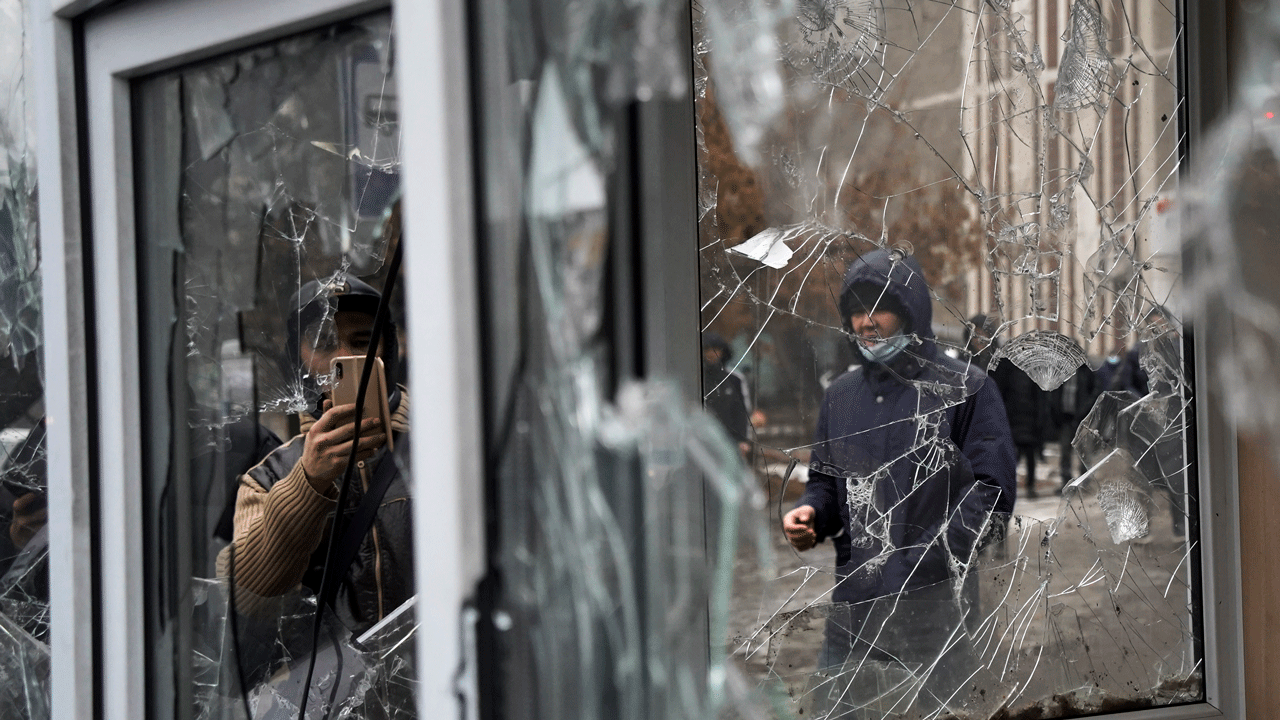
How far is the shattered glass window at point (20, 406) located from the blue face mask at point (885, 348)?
4.33 feet

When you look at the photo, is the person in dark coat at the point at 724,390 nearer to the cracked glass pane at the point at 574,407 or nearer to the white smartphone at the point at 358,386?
the white smartphone at the point at 358,386

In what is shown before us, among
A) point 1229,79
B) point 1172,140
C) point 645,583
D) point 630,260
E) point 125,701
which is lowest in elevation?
point 125,701

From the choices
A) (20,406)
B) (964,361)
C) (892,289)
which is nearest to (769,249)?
(892,289)

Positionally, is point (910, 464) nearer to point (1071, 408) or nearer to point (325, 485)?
point (1071, 408)

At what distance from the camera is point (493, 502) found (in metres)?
0.65

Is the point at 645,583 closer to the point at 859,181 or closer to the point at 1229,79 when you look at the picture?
the point at 859,181

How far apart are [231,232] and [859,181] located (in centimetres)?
101

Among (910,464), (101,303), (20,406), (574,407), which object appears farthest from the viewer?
(910,464)

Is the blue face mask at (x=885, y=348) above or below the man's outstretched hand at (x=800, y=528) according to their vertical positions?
above

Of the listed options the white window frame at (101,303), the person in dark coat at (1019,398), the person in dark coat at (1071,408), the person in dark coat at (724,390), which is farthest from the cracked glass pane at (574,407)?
the person in dark coat at (1071,408)

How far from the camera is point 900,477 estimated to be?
160 centimetres

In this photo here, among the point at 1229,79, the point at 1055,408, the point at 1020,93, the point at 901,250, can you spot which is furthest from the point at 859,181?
the point at 1229,79

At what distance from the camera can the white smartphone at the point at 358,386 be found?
1247 millimetres

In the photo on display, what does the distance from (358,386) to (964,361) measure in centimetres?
105
